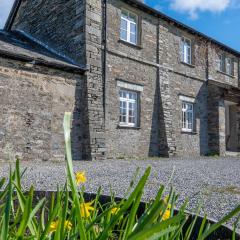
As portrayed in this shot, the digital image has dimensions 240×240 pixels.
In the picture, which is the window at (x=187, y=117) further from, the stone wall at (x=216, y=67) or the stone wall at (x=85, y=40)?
the stone wall at (x=85, y=40)

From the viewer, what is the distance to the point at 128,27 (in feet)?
44.2

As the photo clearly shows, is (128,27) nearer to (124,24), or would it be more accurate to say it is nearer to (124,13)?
(124,24)

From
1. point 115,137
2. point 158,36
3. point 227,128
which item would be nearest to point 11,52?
point 115,137

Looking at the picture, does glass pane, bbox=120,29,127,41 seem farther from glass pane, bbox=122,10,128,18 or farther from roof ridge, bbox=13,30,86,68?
roof ridge, bbox=13,30,86,68

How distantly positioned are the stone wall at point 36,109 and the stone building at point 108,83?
3 cm

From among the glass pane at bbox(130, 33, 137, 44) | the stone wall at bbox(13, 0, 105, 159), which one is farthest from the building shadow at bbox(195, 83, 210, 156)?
the stone wall at bbox(13, 0, 105, 159)

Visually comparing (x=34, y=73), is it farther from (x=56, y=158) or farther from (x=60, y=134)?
(x=56, y=158)

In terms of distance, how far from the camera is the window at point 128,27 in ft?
43.8

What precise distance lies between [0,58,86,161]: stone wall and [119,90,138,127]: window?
6.87 ft

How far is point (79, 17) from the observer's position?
12.0m

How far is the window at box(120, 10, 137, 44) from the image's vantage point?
43.8 feet

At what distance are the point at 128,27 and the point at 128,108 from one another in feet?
11.7

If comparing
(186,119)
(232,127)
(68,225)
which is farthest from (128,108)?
(68,225)

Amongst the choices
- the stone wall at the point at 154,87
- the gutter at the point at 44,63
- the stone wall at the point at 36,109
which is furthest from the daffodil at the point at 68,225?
the stone wall at the point at 154,87
